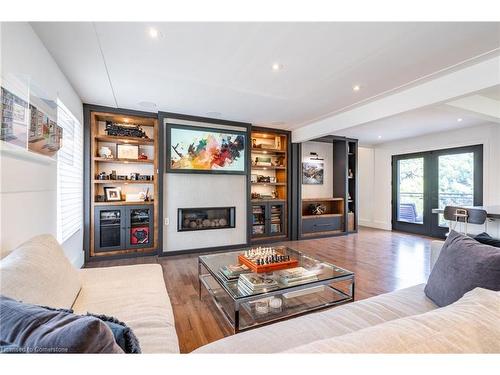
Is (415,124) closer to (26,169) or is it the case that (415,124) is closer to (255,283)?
(255,283)

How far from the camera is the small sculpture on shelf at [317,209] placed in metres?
5.53

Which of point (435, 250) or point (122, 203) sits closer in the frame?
point (435, 250)

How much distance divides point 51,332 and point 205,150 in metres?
3.71

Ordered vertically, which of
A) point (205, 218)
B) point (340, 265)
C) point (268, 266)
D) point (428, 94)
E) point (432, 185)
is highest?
point (428, 94)

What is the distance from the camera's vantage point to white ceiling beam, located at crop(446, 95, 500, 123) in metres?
3.04

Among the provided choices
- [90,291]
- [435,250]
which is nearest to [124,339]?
[90,291]

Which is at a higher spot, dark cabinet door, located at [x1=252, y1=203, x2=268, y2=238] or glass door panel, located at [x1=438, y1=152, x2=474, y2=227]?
glass door panel, located at [x1=438, y1=152, x2=474, y2=227]

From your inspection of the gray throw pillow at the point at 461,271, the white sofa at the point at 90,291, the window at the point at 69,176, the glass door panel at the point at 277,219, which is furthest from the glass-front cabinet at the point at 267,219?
the gray throw pillow at the point at 461,271

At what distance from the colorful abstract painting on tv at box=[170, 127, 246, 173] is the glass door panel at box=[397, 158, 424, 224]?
4.44 meters

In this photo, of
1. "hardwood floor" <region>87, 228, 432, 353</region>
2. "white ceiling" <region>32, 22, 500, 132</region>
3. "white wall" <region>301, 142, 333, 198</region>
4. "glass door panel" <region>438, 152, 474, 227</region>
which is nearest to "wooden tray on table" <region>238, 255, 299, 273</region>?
"hardwood floor" <region>87, 228, 432, 353</region>

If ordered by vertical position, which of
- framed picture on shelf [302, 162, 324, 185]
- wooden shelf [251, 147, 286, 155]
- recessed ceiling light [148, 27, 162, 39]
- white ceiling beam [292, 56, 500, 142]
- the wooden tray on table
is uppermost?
recessed ceiling light [148, 27, 162, 39]

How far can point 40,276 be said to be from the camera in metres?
1.12

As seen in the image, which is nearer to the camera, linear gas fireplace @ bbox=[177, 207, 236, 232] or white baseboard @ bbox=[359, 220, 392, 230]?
linear gas fireplace @ bbox=[177, 207, 236, 232]

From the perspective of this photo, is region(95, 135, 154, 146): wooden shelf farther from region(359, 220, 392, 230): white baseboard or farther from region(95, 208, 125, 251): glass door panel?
region(359, 220, 392, 230): white baseboard
